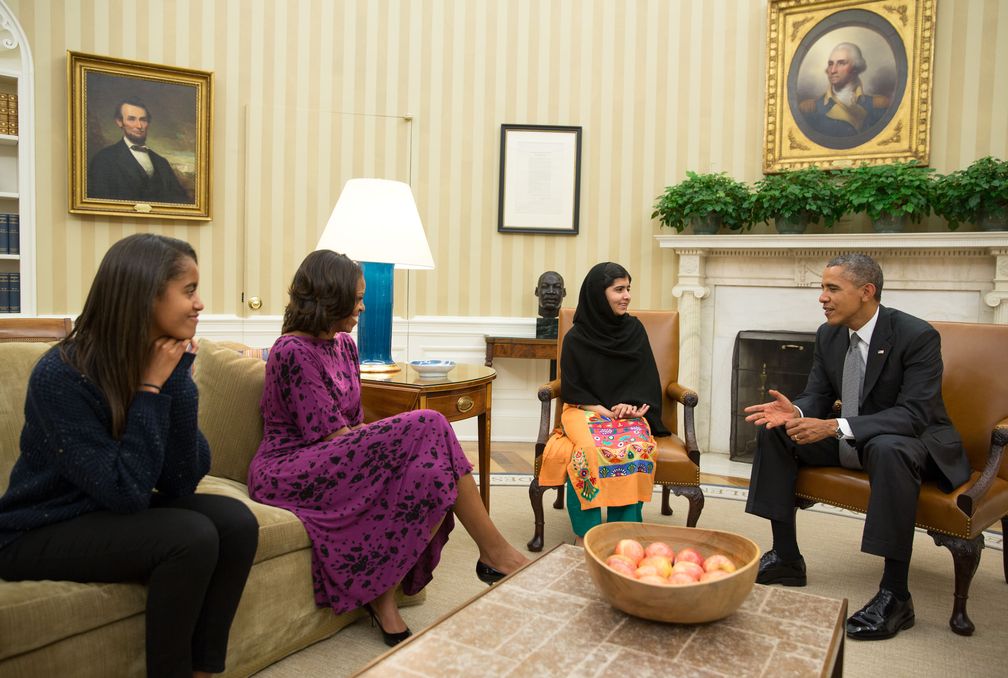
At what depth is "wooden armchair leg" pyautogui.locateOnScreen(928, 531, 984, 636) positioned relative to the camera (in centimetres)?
242

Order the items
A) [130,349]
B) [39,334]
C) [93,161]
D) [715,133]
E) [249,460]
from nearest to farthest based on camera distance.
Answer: [130,349] < [249,460] < [39,334] < [93,161] < [715,133]

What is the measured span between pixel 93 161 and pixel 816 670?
4.94m

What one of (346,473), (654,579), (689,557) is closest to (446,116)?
(346,473)

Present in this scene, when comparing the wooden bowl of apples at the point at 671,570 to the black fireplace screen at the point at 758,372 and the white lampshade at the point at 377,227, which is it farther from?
the black fireplace screen at the point at 758,372

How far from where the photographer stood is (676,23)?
5238 mm

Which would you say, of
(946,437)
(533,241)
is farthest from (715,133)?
(946,437)

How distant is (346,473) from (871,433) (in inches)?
71.3

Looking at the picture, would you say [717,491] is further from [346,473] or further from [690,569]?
[690,569]

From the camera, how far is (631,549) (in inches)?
67.0

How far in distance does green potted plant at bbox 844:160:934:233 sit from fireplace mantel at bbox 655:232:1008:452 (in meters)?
0.13

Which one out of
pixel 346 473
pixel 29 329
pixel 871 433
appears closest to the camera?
pixel 346 473

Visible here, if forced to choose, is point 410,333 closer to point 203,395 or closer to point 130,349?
point 203,395

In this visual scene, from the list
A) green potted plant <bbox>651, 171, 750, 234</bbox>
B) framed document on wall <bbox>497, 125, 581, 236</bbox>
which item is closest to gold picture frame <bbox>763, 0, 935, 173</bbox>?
green potted plant <bbox>651, 171, 750, 234</bbox>

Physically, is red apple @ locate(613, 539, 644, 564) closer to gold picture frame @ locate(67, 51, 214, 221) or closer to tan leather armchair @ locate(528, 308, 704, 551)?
tan leather armchair @ locate(528, 308, 704, 551)
